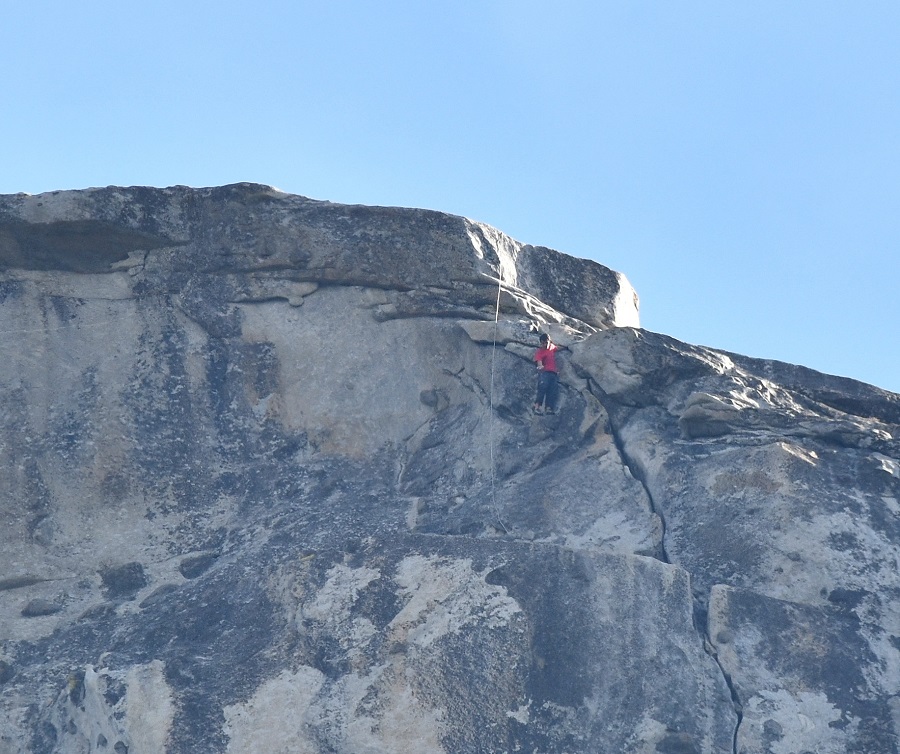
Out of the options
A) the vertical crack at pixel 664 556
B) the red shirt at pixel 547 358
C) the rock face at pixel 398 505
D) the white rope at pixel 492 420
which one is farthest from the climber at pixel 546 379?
the white rope at pixel 492 420

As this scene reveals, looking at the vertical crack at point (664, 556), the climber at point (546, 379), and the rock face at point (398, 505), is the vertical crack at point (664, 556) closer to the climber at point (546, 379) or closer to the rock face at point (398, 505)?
the rock face at point (398, 505)

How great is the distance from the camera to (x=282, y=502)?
47.1 feet

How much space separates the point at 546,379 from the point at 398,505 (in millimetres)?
1943

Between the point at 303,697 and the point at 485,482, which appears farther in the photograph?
the point at 485,482

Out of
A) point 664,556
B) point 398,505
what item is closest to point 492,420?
point 398,505

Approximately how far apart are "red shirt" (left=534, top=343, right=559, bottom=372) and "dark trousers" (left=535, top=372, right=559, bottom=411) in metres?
0.06

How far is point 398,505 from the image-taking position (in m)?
14.1

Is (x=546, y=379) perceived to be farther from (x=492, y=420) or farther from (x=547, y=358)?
(x=492, y=420)

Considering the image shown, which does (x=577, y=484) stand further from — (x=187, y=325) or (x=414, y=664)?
(x=187, y=325)

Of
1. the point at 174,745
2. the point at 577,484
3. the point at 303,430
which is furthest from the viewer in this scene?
the point at 303,430

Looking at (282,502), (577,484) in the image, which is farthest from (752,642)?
(282,502)

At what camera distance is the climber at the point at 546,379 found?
14.6 m

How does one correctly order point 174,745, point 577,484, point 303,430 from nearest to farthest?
point 174,745, point 577,484, point 303,430

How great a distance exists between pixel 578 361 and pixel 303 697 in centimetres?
452
